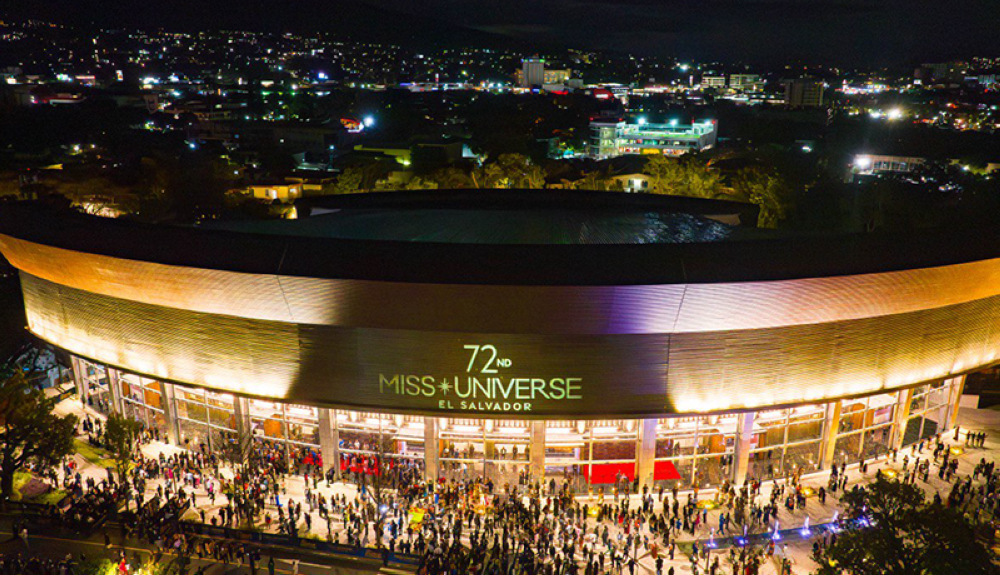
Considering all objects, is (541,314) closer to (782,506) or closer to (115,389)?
(782,506)

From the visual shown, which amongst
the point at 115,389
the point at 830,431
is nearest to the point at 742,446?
the point at 830,431

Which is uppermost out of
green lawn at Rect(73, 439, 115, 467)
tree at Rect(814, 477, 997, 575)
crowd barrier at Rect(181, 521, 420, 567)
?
tree at Rect(814, 477, 997, 575)

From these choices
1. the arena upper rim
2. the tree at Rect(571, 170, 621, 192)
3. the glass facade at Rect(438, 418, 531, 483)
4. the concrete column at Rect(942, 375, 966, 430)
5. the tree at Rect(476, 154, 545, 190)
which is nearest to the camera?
the arena upper rim

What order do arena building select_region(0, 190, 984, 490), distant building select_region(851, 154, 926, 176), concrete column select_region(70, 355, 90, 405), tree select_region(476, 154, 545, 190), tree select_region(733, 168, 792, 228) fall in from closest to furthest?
arena building select_region(0, 190, 984, 490), concrete column select_region(70, 355, 90, 405), tree select_region(733, 168, 792, 228), tree select_region(476, 154, 545, 190), distant building select_region(851, 154, 926, 176)

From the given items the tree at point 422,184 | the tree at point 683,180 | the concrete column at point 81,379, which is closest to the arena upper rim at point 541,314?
the concrete column at point 81,379

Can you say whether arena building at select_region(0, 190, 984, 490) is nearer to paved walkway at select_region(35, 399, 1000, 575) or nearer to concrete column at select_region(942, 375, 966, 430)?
paved walkway at select_region(35, 399, 1000, 575)

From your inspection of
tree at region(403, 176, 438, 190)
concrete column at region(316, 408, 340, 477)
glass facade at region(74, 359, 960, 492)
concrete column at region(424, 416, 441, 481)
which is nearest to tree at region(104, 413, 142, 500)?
glass facade at region(74, 359, 960, 492)
